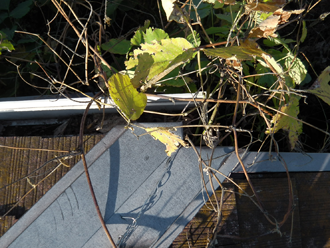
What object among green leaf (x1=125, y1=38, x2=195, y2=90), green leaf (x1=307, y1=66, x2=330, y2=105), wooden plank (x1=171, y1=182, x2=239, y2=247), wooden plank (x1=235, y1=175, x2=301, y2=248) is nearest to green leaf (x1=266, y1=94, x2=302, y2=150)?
green leaf (x1=307, y1=66, x2=330, y2=105)

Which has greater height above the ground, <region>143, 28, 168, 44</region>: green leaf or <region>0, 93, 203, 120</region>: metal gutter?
<region>143, 28, 168, 44</region>: green leaf

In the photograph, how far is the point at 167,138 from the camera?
0.98 metres

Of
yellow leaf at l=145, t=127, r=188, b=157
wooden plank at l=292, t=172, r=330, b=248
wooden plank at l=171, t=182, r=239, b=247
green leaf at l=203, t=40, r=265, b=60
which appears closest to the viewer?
green leaf at l=203, t=40, r=265, b=60

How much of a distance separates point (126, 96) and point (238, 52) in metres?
0.42

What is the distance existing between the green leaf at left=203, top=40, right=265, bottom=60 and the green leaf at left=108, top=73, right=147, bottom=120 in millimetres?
282

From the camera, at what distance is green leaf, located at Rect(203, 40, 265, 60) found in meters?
0.82

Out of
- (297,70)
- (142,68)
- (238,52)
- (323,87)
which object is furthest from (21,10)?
(323,87)

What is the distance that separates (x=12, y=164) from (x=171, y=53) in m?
0.81

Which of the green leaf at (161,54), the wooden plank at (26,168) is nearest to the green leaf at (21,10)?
the wooden plank at (26,168)

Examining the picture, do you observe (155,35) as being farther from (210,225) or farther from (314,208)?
(314,208)

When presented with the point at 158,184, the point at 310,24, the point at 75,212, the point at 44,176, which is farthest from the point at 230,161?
the point at 310,24

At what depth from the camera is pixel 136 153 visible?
106 centimetres

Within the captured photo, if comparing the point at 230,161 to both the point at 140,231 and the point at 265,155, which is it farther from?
the point at 140,231

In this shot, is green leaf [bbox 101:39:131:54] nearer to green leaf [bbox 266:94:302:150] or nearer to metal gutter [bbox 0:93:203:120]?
metal gutter [bbox 0:93:203:120]
